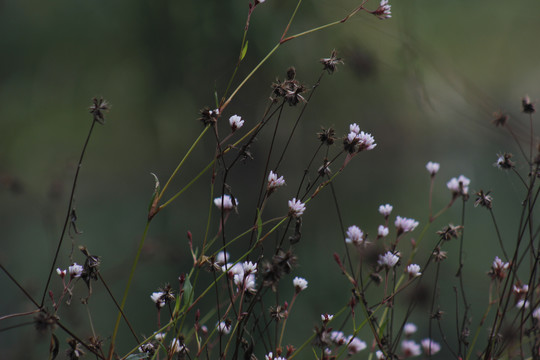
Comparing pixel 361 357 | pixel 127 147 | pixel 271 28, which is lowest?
pixel 361 357

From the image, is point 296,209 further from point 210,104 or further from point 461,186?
point 210,104

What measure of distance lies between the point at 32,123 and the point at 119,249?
82 centimetres

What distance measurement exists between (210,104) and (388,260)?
1.92 metres

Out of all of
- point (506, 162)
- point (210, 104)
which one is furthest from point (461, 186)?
point (210, 104)

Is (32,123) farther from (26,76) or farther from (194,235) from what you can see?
(194,235)

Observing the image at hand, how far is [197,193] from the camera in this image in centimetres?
284

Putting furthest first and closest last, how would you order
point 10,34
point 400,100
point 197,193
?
point 400,100, point 197,193, point 10,34

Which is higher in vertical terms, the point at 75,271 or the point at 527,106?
the point at 527,106

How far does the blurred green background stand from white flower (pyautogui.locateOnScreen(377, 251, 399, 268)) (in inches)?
55.5

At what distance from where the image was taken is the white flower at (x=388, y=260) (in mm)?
753

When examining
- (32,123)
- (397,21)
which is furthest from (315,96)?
(32,123)

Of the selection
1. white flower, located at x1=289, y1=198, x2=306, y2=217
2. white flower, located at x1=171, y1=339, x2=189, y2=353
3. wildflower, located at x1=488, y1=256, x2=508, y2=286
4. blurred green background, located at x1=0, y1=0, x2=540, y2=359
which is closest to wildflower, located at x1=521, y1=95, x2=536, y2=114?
wildflower, located at x1=488, y1=256, x2=508, y2=286

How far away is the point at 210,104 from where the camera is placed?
2562 millimetres

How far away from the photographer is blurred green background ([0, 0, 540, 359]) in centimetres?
252
